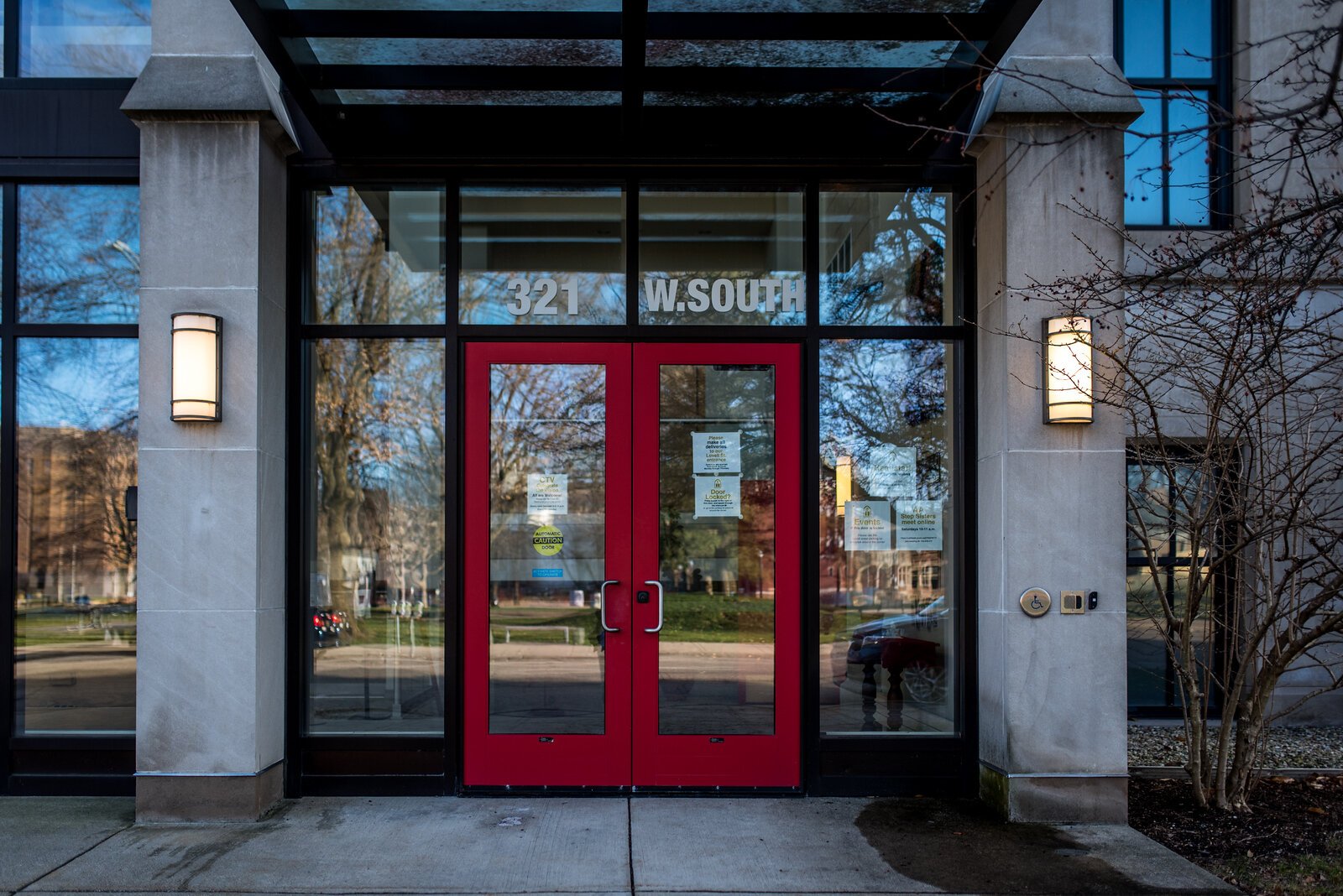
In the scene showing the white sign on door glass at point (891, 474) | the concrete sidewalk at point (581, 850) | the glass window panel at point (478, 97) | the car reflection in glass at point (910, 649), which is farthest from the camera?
the white sign on door glass at point (891, 474)

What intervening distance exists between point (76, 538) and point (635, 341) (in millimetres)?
3876

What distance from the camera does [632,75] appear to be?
18.4 ft

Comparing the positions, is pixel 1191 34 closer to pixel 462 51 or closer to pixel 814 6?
pixel 814 6

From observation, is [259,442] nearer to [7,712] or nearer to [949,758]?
[7,712]

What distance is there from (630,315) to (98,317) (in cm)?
353

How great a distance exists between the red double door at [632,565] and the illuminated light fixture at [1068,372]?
5.01 ft

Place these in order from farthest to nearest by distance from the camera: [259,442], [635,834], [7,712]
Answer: [7,712] → [259,442] → [635,834]

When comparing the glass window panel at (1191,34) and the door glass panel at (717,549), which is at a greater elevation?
the glass window panel at (1191,34)

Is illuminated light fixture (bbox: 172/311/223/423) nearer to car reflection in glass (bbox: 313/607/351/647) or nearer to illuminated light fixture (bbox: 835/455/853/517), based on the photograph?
car reflection in glass (bbox: 313/607/351/647)

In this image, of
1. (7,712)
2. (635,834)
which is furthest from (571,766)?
(7,712)

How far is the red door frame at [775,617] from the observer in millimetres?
6230

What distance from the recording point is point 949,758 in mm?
6262

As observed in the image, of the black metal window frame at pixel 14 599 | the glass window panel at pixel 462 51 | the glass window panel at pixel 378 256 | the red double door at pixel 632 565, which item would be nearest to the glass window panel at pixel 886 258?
the red double door at pixel 632 565

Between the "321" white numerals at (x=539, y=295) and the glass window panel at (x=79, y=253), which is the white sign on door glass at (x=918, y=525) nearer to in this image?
the "321" white numerals at (x=539, y=295)
